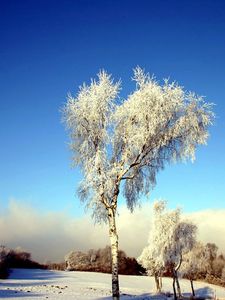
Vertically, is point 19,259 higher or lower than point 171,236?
higher

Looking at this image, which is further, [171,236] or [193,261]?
[193,261]

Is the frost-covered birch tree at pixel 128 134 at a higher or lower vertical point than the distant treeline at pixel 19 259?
lower

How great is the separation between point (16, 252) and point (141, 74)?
113147mm

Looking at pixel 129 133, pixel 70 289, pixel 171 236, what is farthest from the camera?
pixel 70 289

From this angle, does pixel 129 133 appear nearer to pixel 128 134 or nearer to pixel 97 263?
pixel 128 134

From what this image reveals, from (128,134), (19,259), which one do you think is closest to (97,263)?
(19,259)

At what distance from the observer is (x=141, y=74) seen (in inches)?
1061

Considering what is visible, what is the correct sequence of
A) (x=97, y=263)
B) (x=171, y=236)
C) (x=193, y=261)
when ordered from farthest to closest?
1. (x=97, y=263)
2. (x=193, y=261)
3. (x=171, y=236)

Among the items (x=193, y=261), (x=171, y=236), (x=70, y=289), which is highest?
(x=171, y=236)

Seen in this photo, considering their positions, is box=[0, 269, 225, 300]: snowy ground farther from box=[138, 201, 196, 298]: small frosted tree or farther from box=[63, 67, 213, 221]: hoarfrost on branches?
box=[63, 67, 213, 221]: hoarfrost on branches

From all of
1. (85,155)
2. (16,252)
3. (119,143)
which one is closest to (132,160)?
(119,143)

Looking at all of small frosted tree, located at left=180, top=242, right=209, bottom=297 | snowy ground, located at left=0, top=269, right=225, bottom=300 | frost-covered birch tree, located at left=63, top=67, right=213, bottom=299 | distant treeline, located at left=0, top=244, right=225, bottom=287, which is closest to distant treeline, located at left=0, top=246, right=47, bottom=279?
distant treeline, located at left=0, top=244, right=225, bottom=287

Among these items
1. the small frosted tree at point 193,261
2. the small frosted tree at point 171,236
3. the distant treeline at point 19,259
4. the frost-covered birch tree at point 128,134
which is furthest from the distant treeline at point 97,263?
the frost-covered birch tree at point 128,134

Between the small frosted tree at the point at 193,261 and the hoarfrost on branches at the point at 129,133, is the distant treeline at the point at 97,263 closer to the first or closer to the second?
the small frosted tree at the point at 193,261
